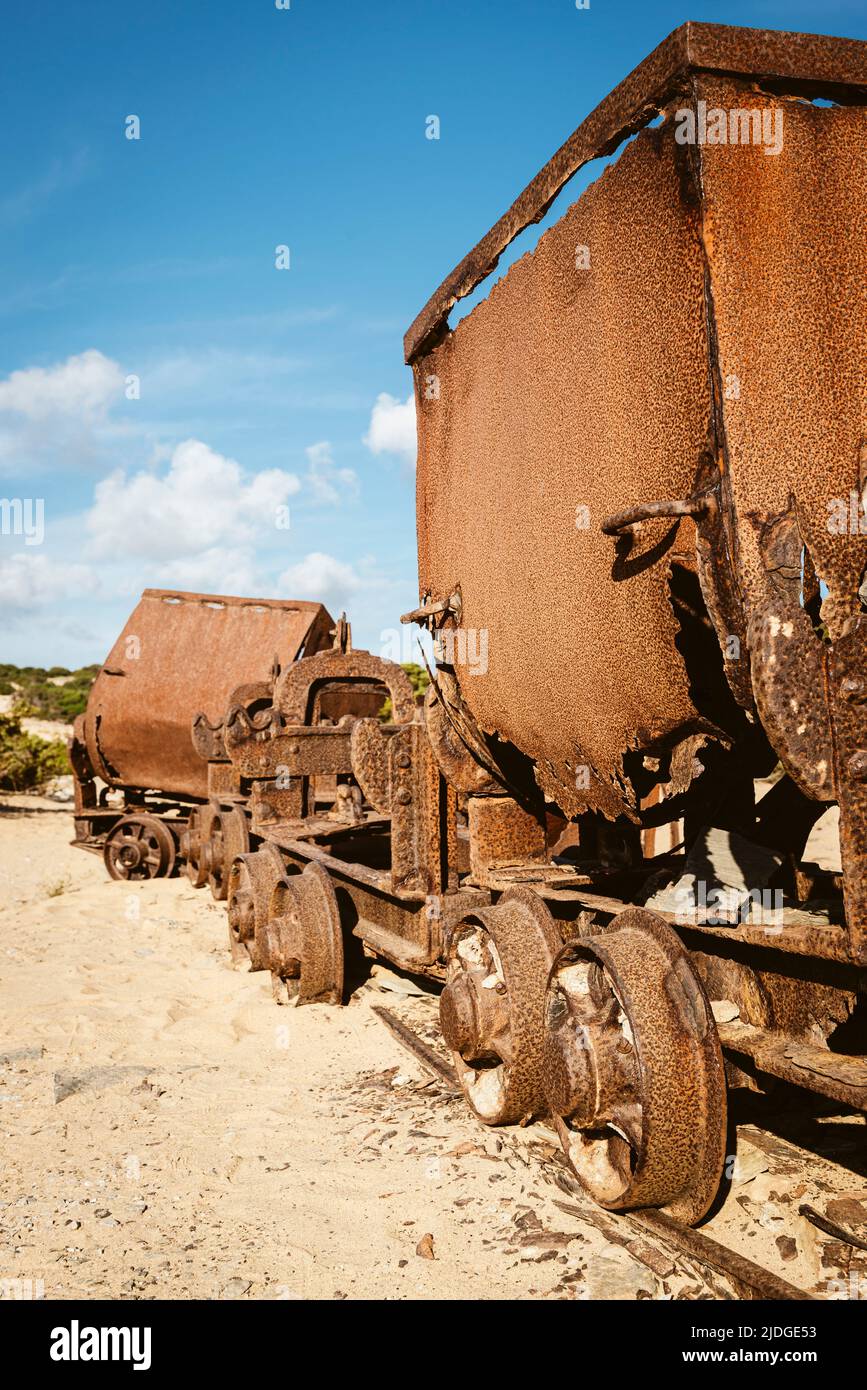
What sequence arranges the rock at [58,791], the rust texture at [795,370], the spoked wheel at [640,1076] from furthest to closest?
the rock at [58,791] → the spoked wheel at [640,1076] → the rust texture at [795,370]

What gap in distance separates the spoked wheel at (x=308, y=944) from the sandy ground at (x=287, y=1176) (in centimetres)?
16

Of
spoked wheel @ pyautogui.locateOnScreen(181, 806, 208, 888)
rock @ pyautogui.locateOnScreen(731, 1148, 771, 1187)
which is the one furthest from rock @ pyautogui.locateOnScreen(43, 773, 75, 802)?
rock @ pyautogui.locateOnScreen(731, 1148, 771, 1187)

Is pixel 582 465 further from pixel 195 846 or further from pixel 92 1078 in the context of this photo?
pixel 195 846

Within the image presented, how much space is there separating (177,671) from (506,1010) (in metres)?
8.76

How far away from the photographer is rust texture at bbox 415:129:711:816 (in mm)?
2533

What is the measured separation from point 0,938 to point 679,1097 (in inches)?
263

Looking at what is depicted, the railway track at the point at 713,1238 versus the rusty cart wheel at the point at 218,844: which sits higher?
the rusty cart wheel at the point at 218,844

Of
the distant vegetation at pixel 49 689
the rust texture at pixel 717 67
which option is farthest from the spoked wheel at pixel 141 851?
the distant vegetation at pixel 49 689

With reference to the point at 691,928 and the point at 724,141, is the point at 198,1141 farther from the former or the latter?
the point at 724,141

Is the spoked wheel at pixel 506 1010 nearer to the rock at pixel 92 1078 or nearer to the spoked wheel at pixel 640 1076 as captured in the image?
the spoked wheel at pixel 640 1076

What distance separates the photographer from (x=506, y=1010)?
11.2 feet

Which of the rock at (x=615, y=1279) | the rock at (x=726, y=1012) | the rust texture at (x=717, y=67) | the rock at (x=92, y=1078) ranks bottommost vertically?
the rock at (x=92, y=1078)

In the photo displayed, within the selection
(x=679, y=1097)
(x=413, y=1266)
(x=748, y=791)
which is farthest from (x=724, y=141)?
(x=413, y=1266)

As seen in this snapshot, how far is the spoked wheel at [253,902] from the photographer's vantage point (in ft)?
20.3
